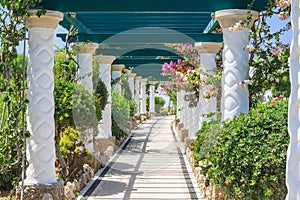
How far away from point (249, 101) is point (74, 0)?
2664 mm

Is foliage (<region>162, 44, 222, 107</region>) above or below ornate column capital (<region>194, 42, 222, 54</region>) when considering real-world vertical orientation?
below

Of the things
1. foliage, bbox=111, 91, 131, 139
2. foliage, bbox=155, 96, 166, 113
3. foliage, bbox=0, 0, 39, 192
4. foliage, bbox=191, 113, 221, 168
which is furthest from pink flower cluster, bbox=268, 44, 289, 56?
foliage, bbox=155, 96, 166, 113

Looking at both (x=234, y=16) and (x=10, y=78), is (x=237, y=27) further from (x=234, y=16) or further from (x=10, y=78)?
(x=10, y=78)

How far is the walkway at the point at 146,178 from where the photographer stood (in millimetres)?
6920

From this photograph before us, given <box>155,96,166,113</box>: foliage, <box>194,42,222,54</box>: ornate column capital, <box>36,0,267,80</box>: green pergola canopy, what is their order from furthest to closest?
1. <box>155,96,166,113</box>: foliage
2. <box>194,42,222,54</box>: ornate column capital
3. <box>36,0,267,80</box>: green pergola canopy

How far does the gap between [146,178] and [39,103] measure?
334 cm

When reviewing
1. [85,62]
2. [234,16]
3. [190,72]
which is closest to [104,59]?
[85,62]

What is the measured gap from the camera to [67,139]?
7766mm

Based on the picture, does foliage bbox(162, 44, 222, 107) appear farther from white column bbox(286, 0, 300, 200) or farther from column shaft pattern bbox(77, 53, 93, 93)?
white column bbox(286, 0, 300, 200)

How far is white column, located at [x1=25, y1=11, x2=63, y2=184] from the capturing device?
18.7 ft

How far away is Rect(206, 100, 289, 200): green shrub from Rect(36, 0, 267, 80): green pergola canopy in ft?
6.67

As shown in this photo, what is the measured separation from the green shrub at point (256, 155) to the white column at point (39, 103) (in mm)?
2281

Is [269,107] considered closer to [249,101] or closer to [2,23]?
[249,101]

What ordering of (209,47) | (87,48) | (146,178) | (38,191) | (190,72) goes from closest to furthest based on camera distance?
(38,191)
(146,178)
(87,48)
(209,47)
(190,72)
